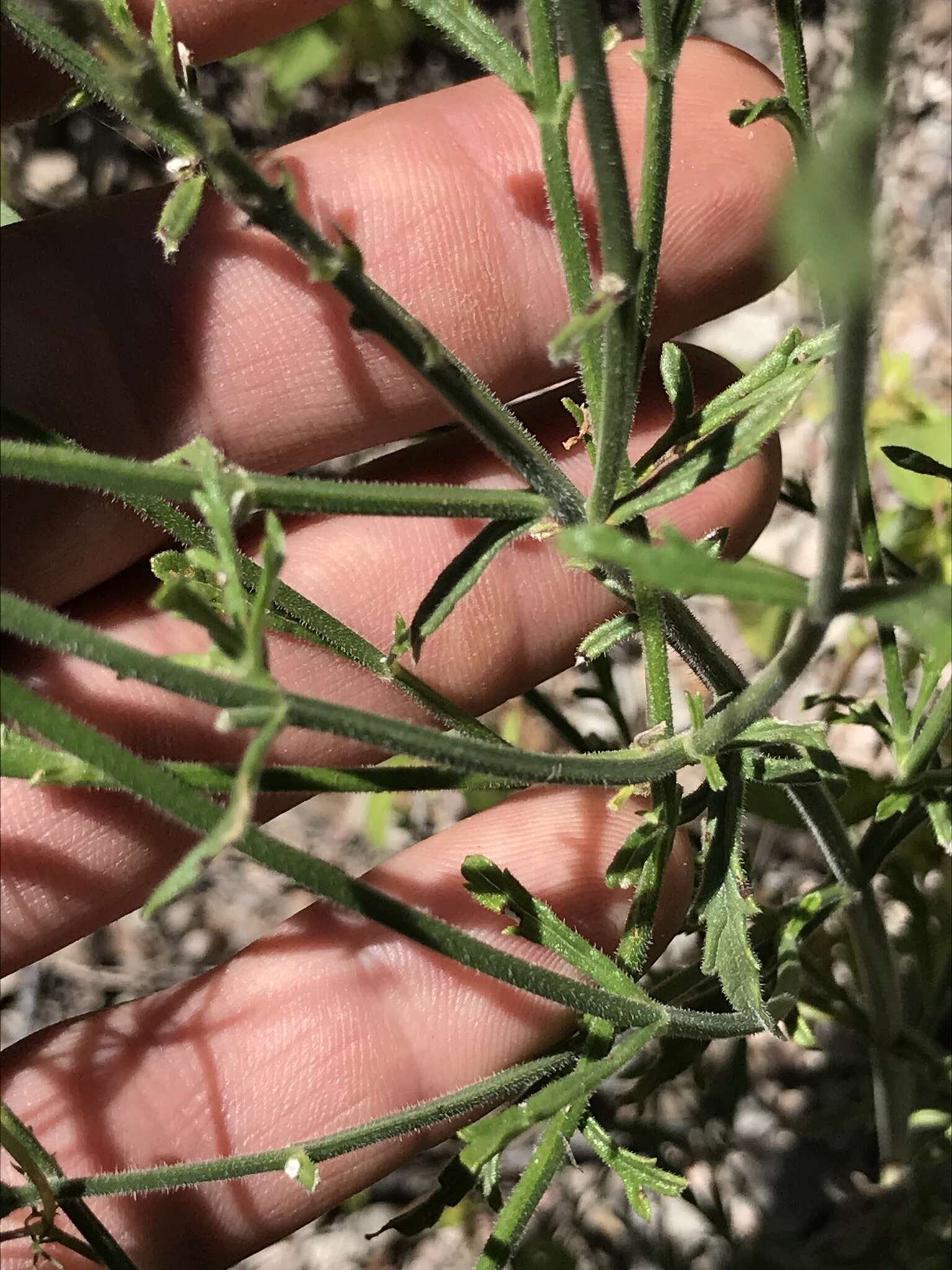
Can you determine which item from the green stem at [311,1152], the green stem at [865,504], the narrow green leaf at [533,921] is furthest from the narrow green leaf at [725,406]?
the green stem at [311,1152]

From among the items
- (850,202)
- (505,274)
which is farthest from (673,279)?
(850,202)

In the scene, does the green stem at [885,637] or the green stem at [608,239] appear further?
the green stem at [885,637]

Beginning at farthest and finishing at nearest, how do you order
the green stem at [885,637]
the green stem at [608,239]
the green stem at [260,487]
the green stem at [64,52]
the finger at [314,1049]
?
the finger at [314,1049] → the green stem at [885,637] → the green stem at [64,52] → the green stem at [260,487] → the green stem at [608,239]

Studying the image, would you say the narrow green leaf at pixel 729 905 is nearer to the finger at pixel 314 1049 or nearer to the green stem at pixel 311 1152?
the green stem at pixel 311 1152

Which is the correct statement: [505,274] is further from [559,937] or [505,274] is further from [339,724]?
[339,724]

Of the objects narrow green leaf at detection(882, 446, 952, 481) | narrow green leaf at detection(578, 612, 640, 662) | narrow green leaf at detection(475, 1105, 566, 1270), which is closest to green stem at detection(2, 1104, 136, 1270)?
narrow green leaf at detection(475, 1105, 566, 1270)

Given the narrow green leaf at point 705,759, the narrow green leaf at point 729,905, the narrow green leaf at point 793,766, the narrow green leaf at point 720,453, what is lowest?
the narrow green leaf at point 729,905
